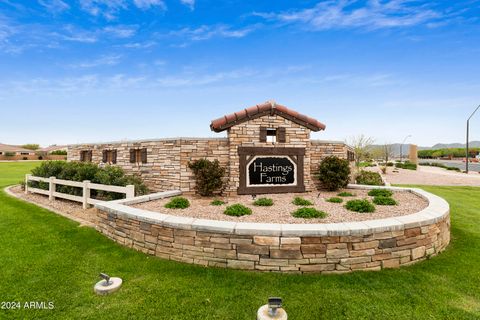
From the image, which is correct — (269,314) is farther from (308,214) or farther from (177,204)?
(177,204)

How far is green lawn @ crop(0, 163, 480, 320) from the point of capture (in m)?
3.60

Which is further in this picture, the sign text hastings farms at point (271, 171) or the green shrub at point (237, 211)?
the sign text hastings farms at point (271, 171)

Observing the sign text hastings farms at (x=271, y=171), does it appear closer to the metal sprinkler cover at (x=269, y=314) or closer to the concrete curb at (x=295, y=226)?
the concrete curb at (x=295, y=226)

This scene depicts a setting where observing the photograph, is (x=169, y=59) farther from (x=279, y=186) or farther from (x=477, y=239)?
(x=477, y=239)

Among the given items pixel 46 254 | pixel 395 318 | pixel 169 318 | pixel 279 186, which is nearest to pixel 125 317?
pixel 169 318

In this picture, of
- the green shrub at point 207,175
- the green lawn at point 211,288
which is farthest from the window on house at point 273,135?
the green lawn at point 211,288

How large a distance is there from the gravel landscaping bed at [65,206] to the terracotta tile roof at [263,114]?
5379 mm

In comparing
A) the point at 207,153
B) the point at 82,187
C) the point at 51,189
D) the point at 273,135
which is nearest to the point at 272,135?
the point at 273,135

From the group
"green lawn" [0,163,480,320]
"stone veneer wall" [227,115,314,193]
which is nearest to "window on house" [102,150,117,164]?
"stone veneer wall" [227,115,314,193]

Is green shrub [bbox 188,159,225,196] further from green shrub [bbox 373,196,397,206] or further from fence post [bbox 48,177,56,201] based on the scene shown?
fence post [bbox 48,177,56,201]

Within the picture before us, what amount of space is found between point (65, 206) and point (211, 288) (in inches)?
341

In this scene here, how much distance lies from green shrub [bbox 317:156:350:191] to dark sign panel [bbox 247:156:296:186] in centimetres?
145

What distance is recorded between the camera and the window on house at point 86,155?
13562mm

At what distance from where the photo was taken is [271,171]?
10.0 m
